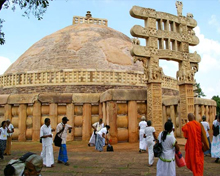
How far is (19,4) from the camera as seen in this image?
5770mm

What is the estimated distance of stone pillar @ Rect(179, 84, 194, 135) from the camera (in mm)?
9109

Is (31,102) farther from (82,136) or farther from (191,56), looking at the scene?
(191,56)

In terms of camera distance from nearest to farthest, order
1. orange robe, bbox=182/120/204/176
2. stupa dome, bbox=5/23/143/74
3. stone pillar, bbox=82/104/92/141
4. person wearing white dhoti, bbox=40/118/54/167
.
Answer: orange robe, bbox=182/120/204/176 → person wearing white dhoti, bbox=40/118/54/167 → stone pillar, bbox=82/104/92/141 → stupa dome, bbox=5/23/143/74

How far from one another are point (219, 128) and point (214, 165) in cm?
93

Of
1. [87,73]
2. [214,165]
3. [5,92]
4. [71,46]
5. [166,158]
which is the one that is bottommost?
[214,165]

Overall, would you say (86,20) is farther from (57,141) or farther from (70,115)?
(57,141)

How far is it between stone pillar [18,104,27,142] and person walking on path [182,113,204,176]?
7.73 meters

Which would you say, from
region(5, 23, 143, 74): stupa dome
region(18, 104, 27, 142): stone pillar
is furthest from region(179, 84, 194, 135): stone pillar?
region(5, 23, 143, 74): stupa dome

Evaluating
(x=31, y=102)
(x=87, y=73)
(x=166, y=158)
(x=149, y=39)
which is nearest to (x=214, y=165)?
(x=166, y=158)

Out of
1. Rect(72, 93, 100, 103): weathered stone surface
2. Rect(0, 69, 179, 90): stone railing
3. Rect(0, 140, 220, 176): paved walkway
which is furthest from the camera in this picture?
Rect(0, 69, 179, 90): stone railing

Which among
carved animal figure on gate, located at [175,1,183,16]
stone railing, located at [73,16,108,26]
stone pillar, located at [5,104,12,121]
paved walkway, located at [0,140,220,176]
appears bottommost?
paved walkway, located at [0,140,220,176]

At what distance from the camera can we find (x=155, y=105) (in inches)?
342

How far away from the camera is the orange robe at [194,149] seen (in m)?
4.04

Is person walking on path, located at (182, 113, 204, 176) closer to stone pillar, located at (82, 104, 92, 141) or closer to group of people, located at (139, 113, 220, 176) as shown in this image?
group of people, located at (139, 113, 220, 176)
